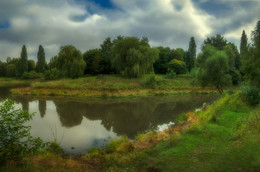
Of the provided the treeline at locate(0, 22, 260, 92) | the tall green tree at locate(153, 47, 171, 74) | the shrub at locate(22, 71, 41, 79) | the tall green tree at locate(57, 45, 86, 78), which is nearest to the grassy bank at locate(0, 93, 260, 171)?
the treeline at locate(0, 22, 260, 92)

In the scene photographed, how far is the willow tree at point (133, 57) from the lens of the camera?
136 feet

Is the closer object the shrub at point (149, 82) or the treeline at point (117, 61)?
the shrub at point (149, 82)

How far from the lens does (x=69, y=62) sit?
4078cm

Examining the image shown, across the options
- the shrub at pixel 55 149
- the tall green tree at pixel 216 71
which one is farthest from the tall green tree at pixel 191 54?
the shrub at pixel 55 149

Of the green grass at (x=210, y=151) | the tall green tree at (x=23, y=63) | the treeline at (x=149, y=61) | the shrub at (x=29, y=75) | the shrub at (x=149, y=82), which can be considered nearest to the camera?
the green grass at (x=210, y=151)

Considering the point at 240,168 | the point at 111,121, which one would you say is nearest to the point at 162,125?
the point at 111,121

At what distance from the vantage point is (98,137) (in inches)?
520

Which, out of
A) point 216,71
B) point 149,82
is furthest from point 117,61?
point 216,71

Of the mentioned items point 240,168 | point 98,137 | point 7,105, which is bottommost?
point 98,137

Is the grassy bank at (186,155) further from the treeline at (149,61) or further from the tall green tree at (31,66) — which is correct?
the tall green tree at (31,66)

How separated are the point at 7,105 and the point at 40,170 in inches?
108

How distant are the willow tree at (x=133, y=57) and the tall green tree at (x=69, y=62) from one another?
8.15 m

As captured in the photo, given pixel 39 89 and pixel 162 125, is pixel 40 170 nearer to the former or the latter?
pixel 162 125

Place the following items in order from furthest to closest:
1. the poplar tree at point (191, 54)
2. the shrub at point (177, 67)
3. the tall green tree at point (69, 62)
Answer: the poplar tree at point (191, 54)
the shrub at point (177, 67)
the tall green tree at point (69, 62)
